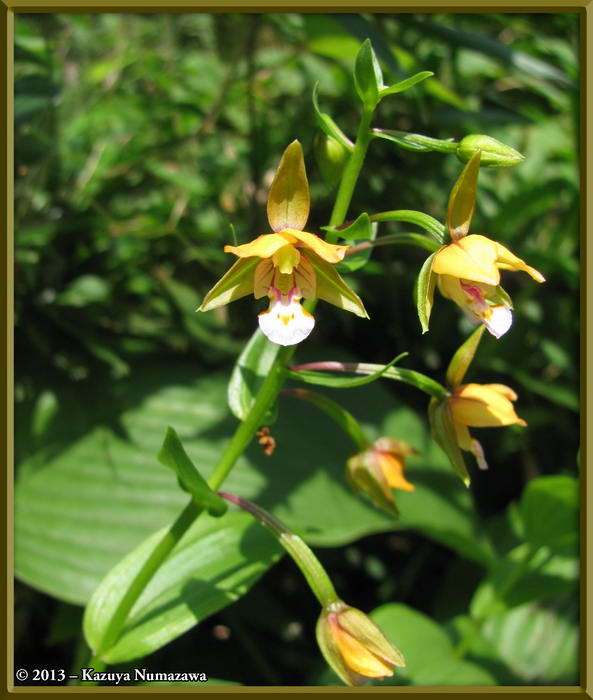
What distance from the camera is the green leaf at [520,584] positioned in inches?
69.9

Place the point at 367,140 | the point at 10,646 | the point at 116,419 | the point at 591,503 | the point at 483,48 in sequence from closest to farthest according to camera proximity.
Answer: the point at 367,140, the point at 10,646, the point at 591,503, the point at 483,48, the point at 116,419

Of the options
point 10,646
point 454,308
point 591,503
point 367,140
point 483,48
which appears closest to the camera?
point 367,140

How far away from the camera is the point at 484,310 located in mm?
1056

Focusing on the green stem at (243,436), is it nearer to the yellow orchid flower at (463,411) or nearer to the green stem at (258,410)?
the green stem at (258,410)

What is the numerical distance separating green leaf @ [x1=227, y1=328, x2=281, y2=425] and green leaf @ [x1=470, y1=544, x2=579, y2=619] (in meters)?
0.91

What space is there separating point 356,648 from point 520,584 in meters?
0.85

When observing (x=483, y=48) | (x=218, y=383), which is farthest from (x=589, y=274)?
(x=218, y=383)

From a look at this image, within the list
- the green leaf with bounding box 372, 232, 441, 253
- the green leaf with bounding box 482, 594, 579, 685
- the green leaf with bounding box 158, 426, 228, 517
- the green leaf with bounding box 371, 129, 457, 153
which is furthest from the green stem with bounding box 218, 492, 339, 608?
the green leaf with bounding box 482, 594, 579, 685

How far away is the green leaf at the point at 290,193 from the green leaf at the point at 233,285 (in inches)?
2.7

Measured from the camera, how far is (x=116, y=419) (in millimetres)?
1938

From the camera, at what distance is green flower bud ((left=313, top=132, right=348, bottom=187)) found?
3.70 ft

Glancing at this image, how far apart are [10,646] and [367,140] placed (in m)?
1.05

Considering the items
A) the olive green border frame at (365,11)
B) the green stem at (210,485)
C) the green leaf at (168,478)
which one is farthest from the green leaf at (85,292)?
the green stem at (210,485)

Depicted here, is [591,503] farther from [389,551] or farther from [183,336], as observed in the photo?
[183,336]
